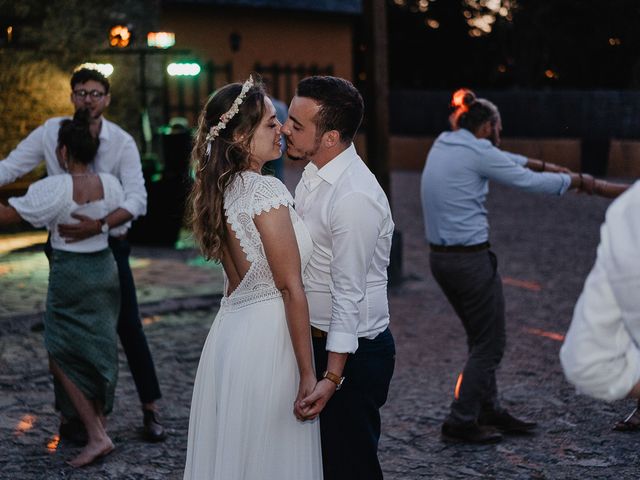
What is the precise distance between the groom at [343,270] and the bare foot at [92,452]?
2.13 metres

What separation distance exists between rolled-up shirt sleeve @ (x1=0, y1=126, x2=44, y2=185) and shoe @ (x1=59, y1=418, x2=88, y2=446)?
1410 millimetres

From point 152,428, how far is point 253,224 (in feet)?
8.80

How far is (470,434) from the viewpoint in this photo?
546 cm

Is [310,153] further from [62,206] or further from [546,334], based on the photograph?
[546,334]

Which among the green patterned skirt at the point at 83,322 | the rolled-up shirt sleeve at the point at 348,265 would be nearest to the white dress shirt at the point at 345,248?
the rolled-up shirt sleeve at the point at 348,265

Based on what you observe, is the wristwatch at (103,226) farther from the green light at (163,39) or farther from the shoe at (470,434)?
the green light at (163,39)

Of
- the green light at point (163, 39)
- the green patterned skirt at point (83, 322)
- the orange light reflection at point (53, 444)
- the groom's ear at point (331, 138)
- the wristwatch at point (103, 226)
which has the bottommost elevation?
the orange light reflection at point (53, 444)

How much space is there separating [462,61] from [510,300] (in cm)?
2217

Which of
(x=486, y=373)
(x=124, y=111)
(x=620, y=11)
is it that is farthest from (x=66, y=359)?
(x=620, y=11)

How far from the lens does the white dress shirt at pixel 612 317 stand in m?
1.93

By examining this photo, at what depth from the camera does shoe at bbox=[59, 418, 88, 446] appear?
214 inches

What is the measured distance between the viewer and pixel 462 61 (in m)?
30.7

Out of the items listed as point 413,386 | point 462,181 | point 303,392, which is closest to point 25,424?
point 413,386

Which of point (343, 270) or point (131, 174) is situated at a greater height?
point (131, 174)
